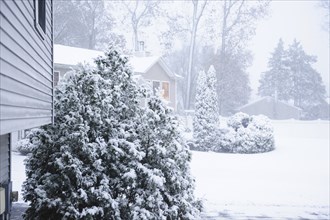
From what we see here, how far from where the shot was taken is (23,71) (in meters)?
4.03

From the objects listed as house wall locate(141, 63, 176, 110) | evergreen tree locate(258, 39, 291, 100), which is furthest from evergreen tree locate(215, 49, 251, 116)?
house wall locate(141, 63, 176, 110)

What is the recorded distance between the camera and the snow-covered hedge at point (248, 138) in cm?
2046

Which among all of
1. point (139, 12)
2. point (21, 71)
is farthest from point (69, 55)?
point (21, 71)

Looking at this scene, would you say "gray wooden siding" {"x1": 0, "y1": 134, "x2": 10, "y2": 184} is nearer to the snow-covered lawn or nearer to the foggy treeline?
the snow-covered lawn

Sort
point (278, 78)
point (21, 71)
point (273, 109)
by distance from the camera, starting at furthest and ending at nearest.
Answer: point (278, 78) < point (273, 109) < point (21, 71)

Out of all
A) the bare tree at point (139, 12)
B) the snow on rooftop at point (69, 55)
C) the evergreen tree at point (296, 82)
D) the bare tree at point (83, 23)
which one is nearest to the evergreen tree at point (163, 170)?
the snow on rooftop at point (69, 55)

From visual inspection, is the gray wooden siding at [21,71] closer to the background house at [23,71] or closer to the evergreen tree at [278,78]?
the background house at [23,71]

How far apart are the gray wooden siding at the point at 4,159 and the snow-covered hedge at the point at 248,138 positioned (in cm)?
1544

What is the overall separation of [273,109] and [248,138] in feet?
88.3

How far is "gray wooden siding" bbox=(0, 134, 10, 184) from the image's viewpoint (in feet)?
20.2

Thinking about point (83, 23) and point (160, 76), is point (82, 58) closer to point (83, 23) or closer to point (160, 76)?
point (160, 76)

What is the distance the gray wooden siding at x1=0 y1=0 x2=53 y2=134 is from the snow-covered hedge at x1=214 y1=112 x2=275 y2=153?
52.2ft

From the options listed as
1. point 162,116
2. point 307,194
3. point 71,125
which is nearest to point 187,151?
point 162,116

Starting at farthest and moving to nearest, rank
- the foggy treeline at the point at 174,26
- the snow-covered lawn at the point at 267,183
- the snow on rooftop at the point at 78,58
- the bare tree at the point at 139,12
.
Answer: the bare tree at the point at 139,12, the foggy treeline at the point at 174,26, the snow on rooftop at the point at 78,58, the snow-covered lawn at the point at 267,183
